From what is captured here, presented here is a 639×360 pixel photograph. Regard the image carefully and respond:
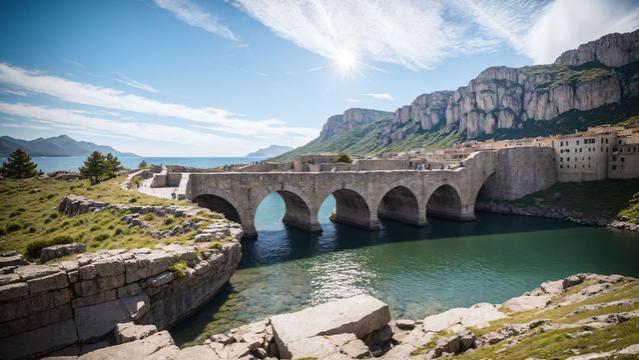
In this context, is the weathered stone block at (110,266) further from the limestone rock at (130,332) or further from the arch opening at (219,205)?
the arch opening at (219,205)

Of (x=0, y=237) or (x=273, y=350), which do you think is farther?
(x=0, y=237)

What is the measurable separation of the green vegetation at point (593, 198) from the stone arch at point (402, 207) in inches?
833

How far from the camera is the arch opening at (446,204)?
5069 cm

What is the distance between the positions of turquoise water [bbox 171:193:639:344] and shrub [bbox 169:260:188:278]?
11.9 ft

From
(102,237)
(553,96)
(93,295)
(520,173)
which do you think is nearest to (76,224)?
(102,237)

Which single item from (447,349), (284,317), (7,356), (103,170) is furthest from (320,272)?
(103,170)

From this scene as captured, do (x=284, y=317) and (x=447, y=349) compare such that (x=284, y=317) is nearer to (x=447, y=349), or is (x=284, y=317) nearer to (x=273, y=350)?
(x=273, y=350)

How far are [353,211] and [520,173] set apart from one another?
32001 mm

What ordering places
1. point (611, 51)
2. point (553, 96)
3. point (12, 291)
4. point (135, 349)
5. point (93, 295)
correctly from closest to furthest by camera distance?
point (135, 349)
point (12, 291)
point (93, 295)
point (553, 96)
point (611, 51)

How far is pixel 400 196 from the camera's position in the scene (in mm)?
49906

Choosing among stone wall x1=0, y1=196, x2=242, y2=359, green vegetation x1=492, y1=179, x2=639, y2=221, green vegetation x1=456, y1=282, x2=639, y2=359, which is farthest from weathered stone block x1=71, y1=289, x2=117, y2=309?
green vegetation x1=492, y1=179, x2=639, y2=221

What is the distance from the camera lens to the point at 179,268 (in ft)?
54.5

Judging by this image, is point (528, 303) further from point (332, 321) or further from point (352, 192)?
point (352, 192)

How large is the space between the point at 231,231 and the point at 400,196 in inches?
1244
